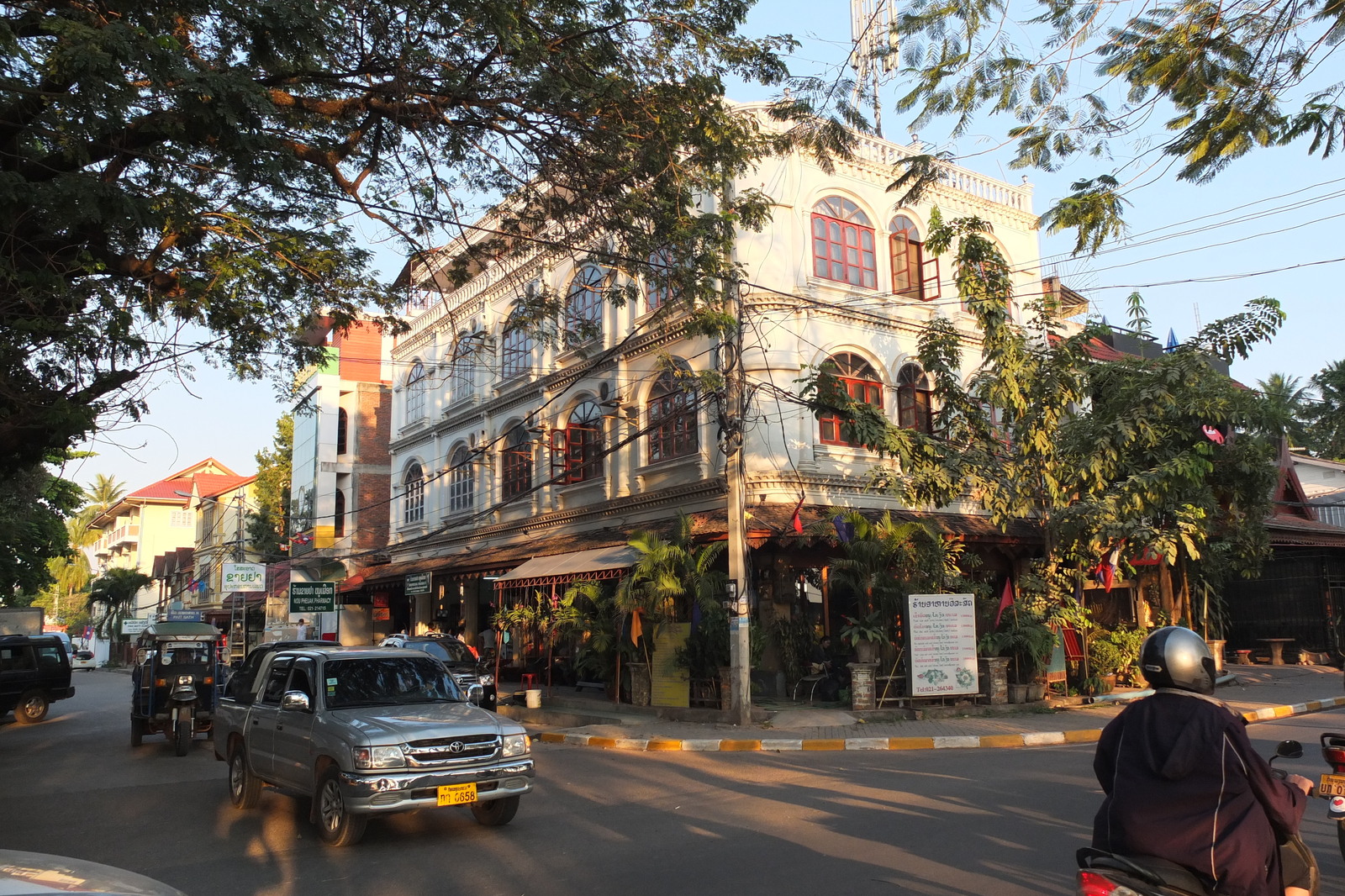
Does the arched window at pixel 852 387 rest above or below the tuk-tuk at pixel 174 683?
above

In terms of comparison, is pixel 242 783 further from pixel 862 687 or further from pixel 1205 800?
pixel 862 687

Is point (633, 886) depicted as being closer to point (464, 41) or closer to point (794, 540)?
point (464, 41)

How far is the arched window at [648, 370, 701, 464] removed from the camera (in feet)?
67.6

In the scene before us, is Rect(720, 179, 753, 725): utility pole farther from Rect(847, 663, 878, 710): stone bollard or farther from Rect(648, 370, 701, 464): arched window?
Rect(648, 370, 701, 464): arched window

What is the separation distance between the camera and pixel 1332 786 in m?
5.78

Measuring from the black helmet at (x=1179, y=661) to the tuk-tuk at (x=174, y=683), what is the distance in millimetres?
14158

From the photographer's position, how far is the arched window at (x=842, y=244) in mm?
20797

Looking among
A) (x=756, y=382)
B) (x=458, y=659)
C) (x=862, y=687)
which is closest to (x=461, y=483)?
(x=458, y=659)

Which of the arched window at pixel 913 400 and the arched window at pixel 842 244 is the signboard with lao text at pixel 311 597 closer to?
the arched window at pixel 842 244

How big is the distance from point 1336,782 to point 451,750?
609 cm

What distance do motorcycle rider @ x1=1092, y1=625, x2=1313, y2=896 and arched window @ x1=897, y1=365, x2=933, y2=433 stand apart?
17.9 meters

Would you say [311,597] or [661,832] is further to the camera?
[311,597]

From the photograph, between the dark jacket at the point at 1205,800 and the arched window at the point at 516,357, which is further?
the arched window at the point at 516,357

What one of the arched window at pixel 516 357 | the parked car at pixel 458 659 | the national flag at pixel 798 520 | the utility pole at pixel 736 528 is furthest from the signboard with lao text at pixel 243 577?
the utility pole at pixel 736 528
